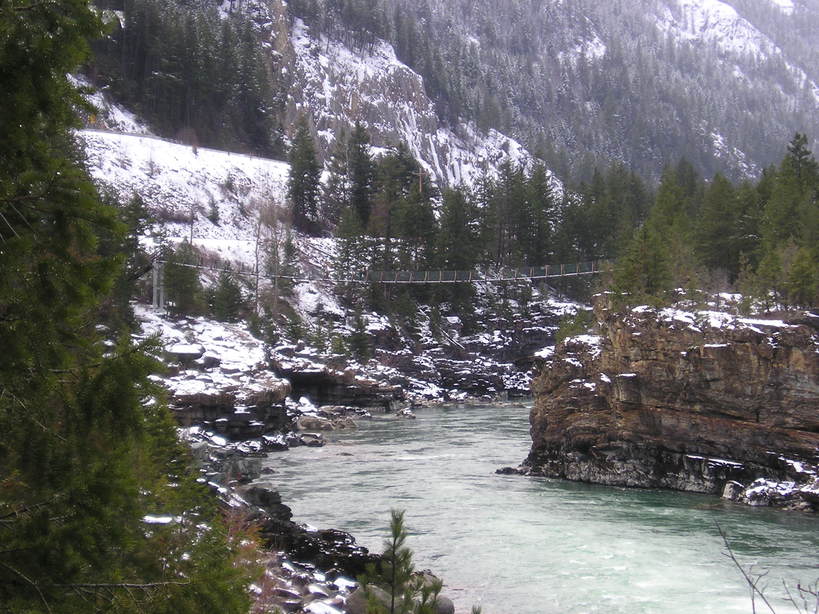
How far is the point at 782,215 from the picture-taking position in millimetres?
36156

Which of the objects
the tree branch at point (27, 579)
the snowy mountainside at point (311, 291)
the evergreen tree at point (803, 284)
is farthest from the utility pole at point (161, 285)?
the tree branch at point (27, 579)

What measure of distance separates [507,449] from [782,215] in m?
19.0

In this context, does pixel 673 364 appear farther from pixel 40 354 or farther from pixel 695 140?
pixel 695 140

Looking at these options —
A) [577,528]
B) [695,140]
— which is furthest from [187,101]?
[695,140]

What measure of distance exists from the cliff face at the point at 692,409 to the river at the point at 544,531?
1.09 metres

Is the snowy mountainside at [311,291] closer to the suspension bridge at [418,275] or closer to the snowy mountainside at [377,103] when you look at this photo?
the suspension bridge at [418,275]

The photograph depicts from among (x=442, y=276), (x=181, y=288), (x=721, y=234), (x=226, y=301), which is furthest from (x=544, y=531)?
(x=442, y=276)

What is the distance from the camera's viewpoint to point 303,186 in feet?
201

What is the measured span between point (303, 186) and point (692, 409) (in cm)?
4414

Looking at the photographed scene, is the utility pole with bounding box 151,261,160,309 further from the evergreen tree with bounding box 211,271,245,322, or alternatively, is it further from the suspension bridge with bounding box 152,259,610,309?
the suspension bridge with bounding box 152,259,610,309

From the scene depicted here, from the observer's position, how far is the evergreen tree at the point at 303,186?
6103 centimetres

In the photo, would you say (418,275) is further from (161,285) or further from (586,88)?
(586,88)

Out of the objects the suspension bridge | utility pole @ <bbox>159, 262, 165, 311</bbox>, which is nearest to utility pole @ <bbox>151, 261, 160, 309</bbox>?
utility pole @ <bbox>159, 262, 165, 311</bbox>

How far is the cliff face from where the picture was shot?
2088 centimetres
